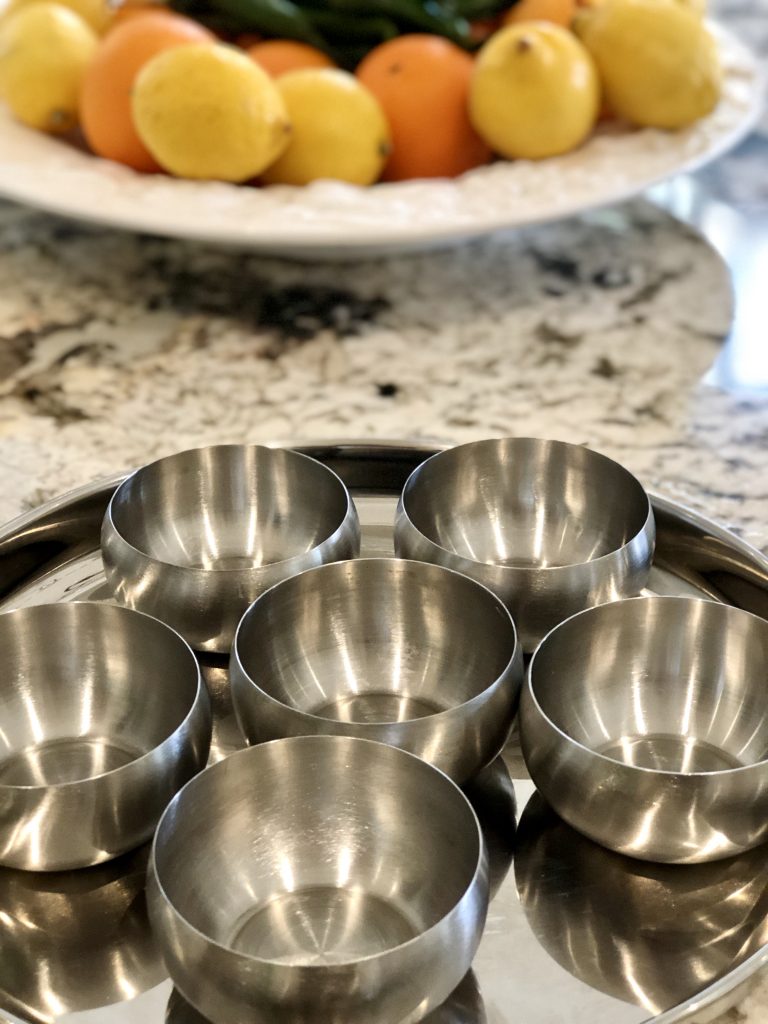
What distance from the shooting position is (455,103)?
0.86 metres

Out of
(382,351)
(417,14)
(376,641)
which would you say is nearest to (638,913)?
(376,641)

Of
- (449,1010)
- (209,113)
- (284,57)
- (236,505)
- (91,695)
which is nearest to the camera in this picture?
(449,1010)

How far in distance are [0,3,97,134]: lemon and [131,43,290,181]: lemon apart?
0.10m

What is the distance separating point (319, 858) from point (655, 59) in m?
0.63

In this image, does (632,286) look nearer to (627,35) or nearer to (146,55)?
(627,35)

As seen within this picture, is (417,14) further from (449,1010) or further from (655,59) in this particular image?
(449,1010)

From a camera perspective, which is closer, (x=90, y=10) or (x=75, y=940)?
(x=75, y=940)

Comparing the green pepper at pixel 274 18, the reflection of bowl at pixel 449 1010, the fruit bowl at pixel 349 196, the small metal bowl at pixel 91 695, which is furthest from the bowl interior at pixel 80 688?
the green pepper at pixel 274 18

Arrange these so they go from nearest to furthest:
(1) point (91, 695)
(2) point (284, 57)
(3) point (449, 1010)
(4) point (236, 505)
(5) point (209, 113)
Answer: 1. (3) point (449, 1010)
2. (1) point (91, 695)
3. (4) point (236, 505)
4. (5) point (209, 113)
5. (2) point (284, 57)

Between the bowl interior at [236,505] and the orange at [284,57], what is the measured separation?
1.29 ft

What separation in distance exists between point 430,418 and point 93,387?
201 mm

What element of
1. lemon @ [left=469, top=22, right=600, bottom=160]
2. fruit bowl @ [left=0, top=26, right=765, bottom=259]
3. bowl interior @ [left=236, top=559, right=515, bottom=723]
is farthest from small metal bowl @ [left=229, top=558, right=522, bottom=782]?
lemon @ [left=469, top=22, right=600, bottom=160]

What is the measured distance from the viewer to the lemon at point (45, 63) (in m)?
0.88

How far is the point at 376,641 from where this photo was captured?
0.51 metres
